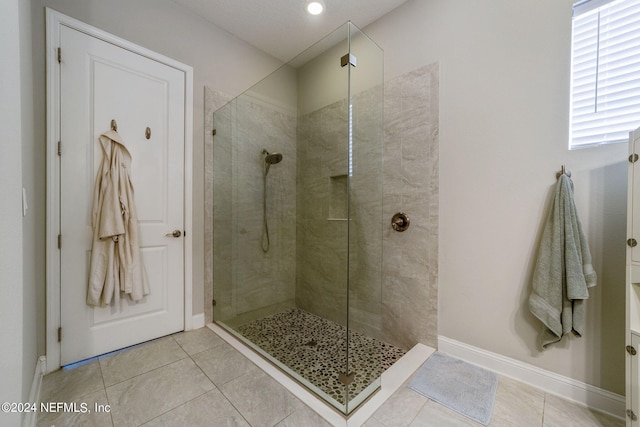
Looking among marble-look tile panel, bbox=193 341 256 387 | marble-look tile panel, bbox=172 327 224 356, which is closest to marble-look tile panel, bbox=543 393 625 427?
marble-look tile panel, bbox=193 341 256 387

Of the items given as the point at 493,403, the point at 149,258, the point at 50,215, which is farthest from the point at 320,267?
the point at 50,215

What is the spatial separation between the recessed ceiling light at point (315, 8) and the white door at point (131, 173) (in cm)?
123

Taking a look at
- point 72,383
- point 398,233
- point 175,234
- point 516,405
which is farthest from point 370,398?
point 175,234

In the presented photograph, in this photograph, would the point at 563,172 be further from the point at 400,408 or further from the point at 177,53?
the point at 177,53

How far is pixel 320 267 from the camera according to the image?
6.12 feet

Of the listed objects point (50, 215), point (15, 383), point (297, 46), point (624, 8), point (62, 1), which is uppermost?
point (297, 46)

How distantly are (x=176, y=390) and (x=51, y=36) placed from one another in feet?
7.59

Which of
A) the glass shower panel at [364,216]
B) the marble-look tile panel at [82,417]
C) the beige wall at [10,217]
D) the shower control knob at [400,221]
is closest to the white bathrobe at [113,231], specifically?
the marble-look tile panel at [82,417]

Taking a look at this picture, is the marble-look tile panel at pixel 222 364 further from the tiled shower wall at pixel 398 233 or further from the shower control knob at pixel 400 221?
the shower control knob at pixel 400 221

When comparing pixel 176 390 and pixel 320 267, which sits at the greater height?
pixel 320 267

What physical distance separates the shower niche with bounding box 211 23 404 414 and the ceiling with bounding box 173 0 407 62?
507 mm

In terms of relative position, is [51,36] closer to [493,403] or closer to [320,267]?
[320,267]

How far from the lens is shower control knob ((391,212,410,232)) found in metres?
1.97

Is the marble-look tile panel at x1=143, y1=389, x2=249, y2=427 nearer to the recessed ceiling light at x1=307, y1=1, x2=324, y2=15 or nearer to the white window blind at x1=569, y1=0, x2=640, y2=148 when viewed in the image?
the white window blind at x1=569, y1=0, x2=640, y2=148
